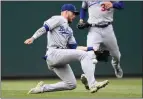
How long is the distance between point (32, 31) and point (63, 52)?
6388mm

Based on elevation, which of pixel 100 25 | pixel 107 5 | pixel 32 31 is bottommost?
pixel 32 31

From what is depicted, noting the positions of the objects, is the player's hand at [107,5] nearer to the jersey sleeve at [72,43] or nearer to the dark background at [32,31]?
the jersey sleeve at [72,43]

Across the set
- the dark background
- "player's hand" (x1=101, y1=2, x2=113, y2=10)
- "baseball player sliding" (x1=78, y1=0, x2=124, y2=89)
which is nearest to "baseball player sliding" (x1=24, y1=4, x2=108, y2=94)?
"player's hand" (x1=101, y1=2, x2=113, y2=10)

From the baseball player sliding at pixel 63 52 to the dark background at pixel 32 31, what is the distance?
19.7ft

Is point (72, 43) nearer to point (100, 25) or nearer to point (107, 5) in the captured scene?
point (107, 5)

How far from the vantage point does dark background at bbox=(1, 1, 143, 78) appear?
14.6m

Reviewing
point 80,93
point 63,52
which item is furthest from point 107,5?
point 63,52

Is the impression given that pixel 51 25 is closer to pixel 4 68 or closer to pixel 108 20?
pixel 108 20

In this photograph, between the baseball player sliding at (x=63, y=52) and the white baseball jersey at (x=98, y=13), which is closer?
the baseball player sliding at (x=63, y=52)

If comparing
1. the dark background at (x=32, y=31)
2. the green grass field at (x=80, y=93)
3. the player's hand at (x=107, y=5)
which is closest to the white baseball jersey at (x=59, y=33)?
the green grass field at (x=80, y=93)

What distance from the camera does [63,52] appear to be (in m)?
8.28

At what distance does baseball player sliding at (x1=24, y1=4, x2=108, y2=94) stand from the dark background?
19.7 feet

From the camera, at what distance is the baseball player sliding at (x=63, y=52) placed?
8211mm

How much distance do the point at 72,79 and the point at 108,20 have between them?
2.36 metres
